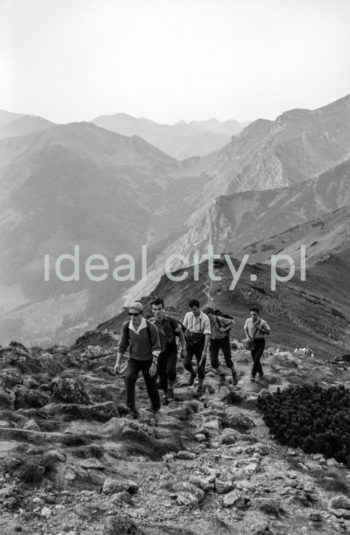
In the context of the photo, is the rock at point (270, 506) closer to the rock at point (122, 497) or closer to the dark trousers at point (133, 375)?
the rock at point (122, 497)

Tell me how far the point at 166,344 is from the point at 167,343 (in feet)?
0.14

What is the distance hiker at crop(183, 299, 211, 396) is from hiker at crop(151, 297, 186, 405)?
2.99 ft

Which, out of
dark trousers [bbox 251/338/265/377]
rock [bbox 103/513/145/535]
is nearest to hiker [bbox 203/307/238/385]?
dark trousers [bbox 251/338/265/377]

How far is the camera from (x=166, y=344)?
15.2m

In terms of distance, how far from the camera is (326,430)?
38.5ft

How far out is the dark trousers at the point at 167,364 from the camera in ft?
50.7

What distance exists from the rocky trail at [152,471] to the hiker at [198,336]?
4.27 feet

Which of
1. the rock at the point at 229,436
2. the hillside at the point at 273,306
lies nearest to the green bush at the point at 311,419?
the rock at the point at 229,436

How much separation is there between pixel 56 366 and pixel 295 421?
10.0 meters

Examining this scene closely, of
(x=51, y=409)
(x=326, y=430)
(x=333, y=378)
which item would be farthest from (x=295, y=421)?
(x=333, y=378)

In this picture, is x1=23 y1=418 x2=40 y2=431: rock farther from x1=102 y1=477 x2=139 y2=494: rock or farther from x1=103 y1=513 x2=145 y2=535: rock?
x1=103 y1=513 x2=145 y2=535: rock

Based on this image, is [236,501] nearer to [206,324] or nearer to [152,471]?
[152,471]

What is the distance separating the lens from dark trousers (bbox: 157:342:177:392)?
1545 centimetres

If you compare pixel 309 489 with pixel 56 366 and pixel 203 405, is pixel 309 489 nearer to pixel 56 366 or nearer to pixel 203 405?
pixel 203 405
